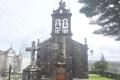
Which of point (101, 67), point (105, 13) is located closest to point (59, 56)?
point (105, 13)

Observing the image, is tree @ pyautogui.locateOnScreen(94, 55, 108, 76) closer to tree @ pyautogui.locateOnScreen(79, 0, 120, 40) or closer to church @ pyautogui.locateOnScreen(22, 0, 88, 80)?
church @ pyautogui.locateOnScreen(22, 0, 88, 80)

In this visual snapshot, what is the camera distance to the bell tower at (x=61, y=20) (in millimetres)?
30594

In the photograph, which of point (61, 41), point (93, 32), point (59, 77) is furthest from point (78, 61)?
point (93, 32)

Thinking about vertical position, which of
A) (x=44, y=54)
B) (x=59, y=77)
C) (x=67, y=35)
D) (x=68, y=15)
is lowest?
(x=59, y=77)

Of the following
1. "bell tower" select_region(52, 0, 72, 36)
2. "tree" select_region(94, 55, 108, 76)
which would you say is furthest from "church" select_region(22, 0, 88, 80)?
"tree" select_region(94, 55, 108, 76)

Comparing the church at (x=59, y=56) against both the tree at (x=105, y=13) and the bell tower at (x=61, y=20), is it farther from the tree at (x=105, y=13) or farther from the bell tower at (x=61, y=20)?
the tree at (x=105, y=13)

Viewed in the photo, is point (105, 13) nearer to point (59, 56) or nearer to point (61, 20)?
point (59, 56)

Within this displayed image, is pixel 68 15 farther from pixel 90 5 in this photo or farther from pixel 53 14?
pixel 90 5

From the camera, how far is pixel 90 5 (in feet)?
38.5

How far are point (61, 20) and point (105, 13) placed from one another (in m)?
19.3

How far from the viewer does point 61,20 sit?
101 ft

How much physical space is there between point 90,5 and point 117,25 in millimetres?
1702

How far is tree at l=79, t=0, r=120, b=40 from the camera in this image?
10978 mm

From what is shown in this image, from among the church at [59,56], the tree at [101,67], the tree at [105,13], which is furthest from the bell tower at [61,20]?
the tree at [101,67]
